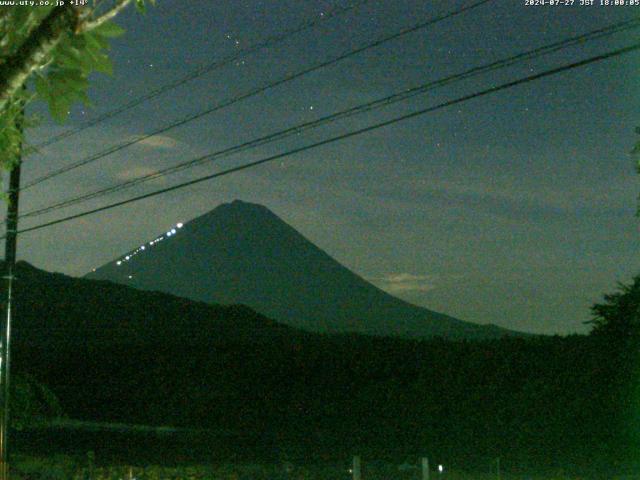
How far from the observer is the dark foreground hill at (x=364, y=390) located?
106 ft

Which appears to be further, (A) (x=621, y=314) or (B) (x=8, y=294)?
(A) (x=621, y=314)

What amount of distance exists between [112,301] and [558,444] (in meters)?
52.1

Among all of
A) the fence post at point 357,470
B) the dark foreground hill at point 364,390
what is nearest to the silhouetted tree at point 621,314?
the dark foreground hill at point 364,390

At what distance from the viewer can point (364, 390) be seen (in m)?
45.7

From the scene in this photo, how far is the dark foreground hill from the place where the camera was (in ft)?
106

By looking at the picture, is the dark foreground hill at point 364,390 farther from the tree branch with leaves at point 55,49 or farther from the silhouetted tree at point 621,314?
the tree branch with leaves at point 55,49

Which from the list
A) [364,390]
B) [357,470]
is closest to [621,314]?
[357,470]

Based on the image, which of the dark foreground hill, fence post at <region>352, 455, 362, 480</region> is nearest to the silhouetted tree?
the dark foreground hill

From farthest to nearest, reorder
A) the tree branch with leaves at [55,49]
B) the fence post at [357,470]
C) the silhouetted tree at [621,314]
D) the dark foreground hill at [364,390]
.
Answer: the dark foreground hill at [364,390] → the silhouetted tree at [621,314] → the fence post at [357,470] → the tree branch with leaves at [55,49]

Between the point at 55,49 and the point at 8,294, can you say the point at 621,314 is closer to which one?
the point at 8,294

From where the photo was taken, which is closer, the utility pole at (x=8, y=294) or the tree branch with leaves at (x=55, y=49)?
the tree branch with leaves at (x=55, y=49)

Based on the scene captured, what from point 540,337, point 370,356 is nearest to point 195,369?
point 370,356

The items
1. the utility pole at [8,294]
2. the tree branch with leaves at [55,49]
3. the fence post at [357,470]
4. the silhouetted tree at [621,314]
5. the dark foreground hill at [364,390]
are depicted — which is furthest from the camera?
the dark foreground hill at [364,390]

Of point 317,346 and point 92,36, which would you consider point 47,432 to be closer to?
point 317,346
